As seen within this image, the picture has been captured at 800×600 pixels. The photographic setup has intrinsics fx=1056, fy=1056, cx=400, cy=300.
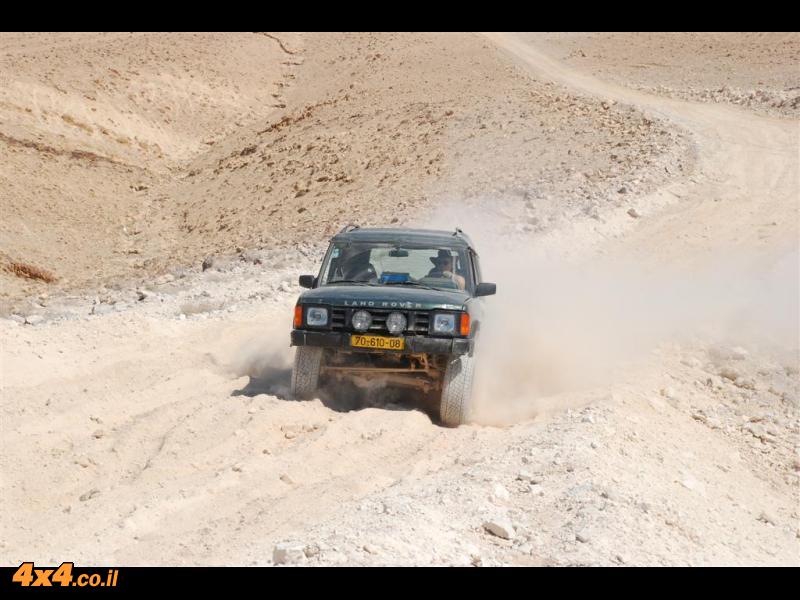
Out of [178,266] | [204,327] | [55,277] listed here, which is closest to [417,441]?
[204,327]

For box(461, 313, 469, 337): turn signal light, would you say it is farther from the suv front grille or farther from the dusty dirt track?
the dusty dirt track

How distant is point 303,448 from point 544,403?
9.08ft

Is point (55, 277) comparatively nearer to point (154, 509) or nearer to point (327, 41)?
point (154, 509)

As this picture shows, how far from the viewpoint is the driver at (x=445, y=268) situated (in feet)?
34.8

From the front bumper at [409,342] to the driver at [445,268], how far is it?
105cm

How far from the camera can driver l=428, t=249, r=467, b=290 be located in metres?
10.6

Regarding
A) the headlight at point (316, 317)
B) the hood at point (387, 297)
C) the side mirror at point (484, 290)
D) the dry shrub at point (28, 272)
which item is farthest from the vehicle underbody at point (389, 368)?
the dry shrub at point (28, 272)

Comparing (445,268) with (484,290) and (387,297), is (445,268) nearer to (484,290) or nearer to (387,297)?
(484,290)

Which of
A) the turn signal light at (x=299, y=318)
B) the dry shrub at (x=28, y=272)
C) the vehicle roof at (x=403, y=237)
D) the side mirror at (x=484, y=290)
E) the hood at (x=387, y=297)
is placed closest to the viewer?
the hood at (x=387, y=297)

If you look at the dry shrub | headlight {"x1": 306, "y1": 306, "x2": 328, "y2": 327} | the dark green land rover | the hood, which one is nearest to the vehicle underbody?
the dark green land rover

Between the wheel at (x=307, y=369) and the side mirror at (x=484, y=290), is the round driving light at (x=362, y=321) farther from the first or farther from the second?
the side mirror at (x=484, y=290)

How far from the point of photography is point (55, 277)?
22.2 metres

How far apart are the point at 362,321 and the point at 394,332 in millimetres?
310

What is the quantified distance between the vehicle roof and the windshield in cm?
6
